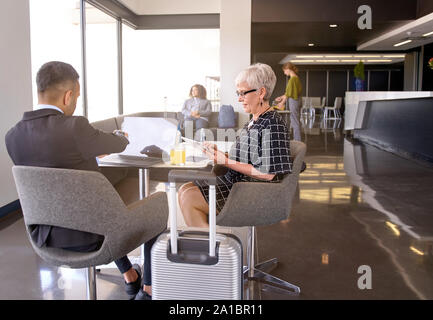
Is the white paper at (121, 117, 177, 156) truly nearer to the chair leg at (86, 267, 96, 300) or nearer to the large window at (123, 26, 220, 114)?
the chair leg at (86, 267, 96, 300)

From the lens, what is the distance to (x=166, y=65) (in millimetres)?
9914

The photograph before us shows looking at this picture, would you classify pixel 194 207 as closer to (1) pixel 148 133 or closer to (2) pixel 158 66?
(1) pixel 148 133

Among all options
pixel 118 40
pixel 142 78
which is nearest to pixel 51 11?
pixel 118 40

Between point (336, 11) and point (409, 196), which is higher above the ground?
point (336, 11)

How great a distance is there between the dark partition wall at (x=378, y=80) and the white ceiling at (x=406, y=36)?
7968mm

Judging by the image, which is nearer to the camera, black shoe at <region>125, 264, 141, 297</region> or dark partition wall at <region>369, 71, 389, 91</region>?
black shoe at <region>125, 264, 141, 297</region>

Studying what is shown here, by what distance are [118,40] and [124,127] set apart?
7300 mm

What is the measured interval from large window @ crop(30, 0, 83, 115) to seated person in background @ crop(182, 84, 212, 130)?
1969 millimetres

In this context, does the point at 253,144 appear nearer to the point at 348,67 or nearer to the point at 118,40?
the point at 118,40

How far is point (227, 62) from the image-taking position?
8766 millimetres

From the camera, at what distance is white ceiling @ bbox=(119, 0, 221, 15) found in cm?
962

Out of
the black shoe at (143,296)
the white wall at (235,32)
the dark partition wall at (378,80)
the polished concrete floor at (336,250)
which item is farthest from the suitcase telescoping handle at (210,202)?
the dark partition wall at (378,80)

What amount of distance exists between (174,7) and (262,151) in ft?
26.7

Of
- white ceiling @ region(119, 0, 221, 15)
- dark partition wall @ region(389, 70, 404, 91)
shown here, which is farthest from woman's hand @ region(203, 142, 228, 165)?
dark partition wall @ region(389, 70, 404, 91)
